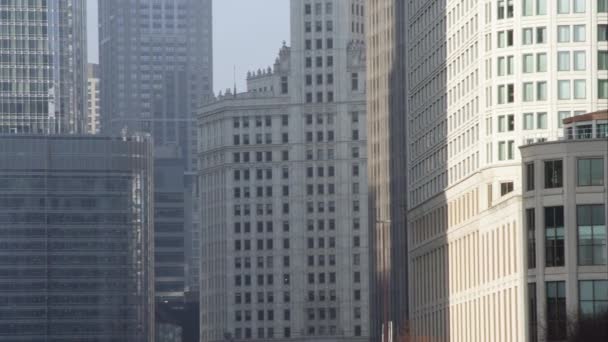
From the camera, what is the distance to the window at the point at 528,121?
590 feet

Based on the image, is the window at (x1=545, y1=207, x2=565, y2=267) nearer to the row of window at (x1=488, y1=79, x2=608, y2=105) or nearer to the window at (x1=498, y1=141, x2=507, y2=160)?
the row of window at (x1=488, y1=79, x2=608, y2=105)

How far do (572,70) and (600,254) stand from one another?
23.6m

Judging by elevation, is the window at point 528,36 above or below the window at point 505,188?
above

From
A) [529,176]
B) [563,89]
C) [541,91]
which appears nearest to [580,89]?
[563,89]

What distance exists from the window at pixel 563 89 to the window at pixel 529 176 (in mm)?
16128

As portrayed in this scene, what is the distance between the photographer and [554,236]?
532 ft

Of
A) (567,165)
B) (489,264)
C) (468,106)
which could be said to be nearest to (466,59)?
(468,106)

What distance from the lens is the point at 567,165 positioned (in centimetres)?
16112

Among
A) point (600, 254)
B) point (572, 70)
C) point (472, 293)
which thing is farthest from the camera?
point (472, 293)

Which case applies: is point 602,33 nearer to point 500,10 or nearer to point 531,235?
point 500,10

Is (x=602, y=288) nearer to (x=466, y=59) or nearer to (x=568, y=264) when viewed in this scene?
(x=568, y=264)

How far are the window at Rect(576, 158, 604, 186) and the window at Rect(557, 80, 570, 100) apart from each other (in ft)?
61.7

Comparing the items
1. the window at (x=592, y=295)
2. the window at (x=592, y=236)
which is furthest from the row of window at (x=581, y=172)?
the window at (x=592, y=295)

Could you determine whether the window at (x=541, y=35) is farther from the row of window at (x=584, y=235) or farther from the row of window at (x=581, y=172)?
the row of window at (x=584, y=235)
